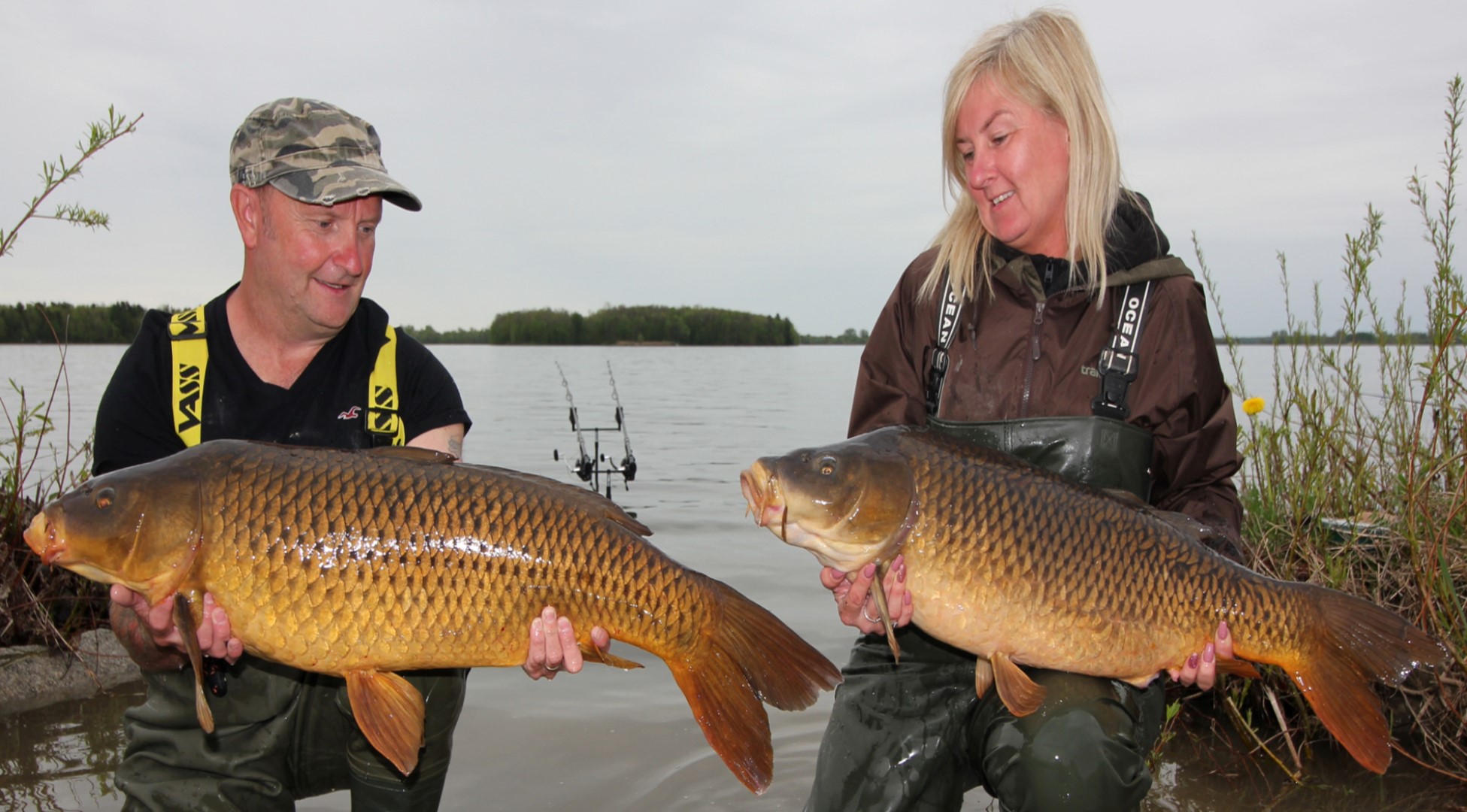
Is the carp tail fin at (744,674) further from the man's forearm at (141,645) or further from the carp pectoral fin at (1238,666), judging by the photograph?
the man's forearm at (141,645)

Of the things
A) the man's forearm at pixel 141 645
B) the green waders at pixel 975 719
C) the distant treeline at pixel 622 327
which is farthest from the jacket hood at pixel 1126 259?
the distant treeline at pixel 622 327

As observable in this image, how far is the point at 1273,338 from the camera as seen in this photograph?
4074 mm

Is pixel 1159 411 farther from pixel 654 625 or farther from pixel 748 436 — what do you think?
pixel 748 436

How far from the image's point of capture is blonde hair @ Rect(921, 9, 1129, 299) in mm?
2475

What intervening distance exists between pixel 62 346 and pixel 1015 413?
3.10 metres

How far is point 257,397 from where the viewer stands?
2.49 meters

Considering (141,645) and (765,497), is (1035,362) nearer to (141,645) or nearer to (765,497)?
(765,497)

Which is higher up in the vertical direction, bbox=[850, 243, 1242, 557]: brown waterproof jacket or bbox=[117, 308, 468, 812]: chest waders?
bbox=[850, 243, 1242, 557]: brown waterproof jacket

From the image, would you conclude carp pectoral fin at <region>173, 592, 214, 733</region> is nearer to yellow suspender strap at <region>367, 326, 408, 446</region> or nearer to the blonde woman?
yellow suspender strap at <region>367, 326, 408, 446</region>

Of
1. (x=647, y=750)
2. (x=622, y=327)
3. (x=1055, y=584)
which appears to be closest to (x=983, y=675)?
(x=1055, y=584)

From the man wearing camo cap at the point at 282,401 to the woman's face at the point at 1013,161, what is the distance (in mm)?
1409

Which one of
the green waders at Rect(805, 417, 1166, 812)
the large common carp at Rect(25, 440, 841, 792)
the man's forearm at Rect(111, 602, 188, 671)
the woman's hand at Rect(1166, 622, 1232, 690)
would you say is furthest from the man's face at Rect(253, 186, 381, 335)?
the woman's hand at Rect(1166, 622, 1232, 690)

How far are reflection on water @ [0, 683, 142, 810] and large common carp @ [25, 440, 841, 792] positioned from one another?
114cm

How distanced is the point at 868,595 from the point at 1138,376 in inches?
34.4
